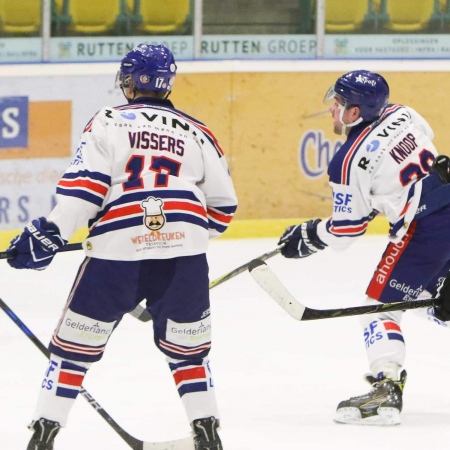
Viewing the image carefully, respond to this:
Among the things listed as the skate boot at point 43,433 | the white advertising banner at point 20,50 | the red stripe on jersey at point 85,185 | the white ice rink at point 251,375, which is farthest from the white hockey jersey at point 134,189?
the white advertising banner at point 20,50

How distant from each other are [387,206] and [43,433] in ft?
4.29

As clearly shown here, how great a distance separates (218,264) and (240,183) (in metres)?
0.79

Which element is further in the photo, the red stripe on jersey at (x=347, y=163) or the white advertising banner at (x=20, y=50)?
the white advertising banner at (x=20, y=50)

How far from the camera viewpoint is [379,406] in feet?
13.0

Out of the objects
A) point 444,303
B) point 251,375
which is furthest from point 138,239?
point 251,375

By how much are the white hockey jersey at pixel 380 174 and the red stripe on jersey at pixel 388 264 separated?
28 mm

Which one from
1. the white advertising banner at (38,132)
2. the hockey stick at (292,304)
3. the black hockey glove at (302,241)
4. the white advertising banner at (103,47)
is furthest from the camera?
the white advertising banner at (103,47)

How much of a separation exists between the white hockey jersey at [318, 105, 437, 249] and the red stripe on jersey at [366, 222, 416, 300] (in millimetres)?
28

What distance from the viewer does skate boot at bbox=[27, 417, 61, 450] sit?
328cm

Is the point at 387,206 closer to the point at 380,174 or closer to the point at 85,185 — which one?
the point at 380,174

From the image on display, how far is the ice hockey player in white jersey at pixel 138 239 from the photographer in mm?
3197

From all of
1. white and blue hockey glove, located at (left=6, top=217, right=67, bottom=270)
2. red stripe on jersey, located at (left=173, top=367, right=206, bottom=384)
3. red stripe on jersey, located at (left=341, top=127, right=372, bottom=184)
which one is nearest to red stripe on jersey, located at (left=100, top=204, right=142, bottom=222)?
white and blue hockey glove, located at (left=6, top=217, right=67, bottom=270)

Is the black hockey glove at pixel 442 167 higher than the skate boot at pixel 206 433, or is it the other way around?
the black hockey glove at pixel 442 167

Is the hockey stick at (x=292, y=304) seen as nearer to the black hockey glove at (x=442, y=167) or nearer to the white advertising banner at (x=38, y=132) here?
the black hockey glove at (x=442, y=167)
